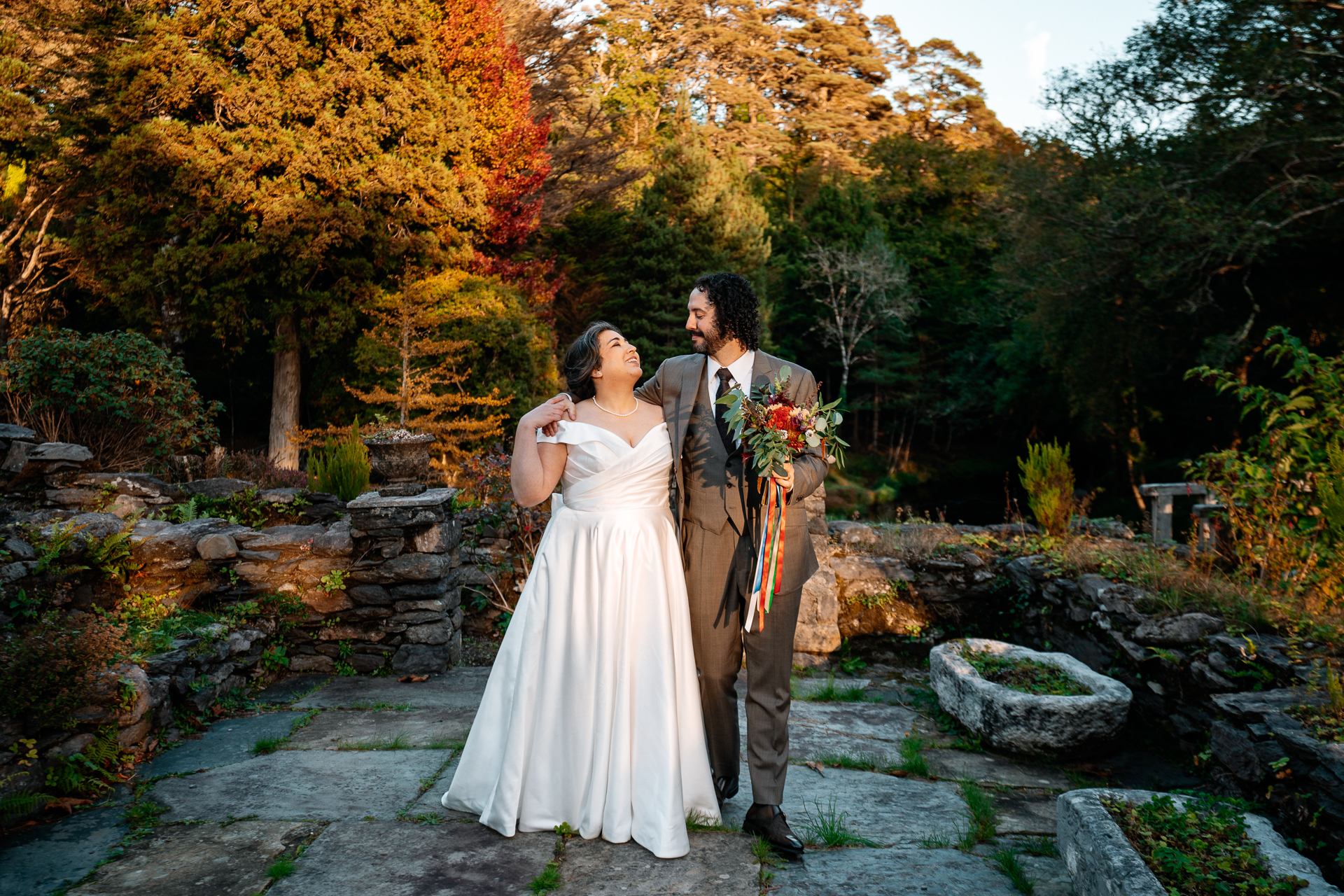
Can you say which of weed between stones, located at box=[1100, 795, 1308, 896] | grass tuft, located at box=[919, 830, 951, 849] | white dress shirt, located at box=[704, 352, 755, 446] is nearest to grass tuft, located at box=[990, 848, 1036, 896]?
grass tuft, located at box=[919, 830, 951, 849]

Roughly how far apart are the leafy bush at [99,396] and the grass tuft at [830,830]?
627 centimetres

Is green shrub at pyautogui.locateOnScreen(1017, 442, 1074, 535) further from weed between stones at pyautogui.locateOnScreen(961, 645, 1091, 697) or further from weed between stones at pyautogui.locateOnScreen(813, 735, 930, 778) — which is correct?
weed between stones at pyautogui.locateOnScreen(813, 735, 930, 778)

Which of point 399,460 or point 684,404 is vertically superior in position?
point 684,404

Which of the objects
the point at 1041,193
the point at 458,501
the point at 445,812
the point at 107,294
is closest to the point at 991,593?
the point at 458,501

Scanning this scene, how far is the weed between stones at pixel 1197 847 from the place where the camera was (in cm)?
224

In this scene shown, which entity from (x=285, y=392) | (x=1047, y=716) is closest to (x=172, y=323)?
(x=285, y=392)

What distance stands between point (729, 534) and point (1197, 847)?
5.59 feet

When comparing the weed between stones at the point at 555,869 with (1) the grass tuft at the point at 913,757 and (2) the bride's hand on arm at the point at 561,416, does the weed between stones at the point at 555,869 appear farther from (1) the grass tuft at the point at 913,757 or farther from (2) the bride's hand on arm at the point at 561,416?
(1) the grass tuft at the point at 913,757

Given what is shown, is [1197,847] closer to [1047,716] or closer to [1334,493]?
[1047,716]

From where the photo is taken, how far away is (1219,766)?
3.48 meters

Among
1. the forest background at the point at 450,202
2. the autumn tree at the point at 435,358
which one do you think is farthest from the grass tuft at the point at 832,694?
the forest background at the point at 450,202

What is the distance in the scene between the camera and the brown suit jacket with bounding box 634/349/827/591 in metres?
2.98

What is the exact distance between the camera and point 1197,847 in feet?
7.94

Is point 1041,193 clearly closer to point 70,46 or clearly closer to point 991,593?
point 991,593
